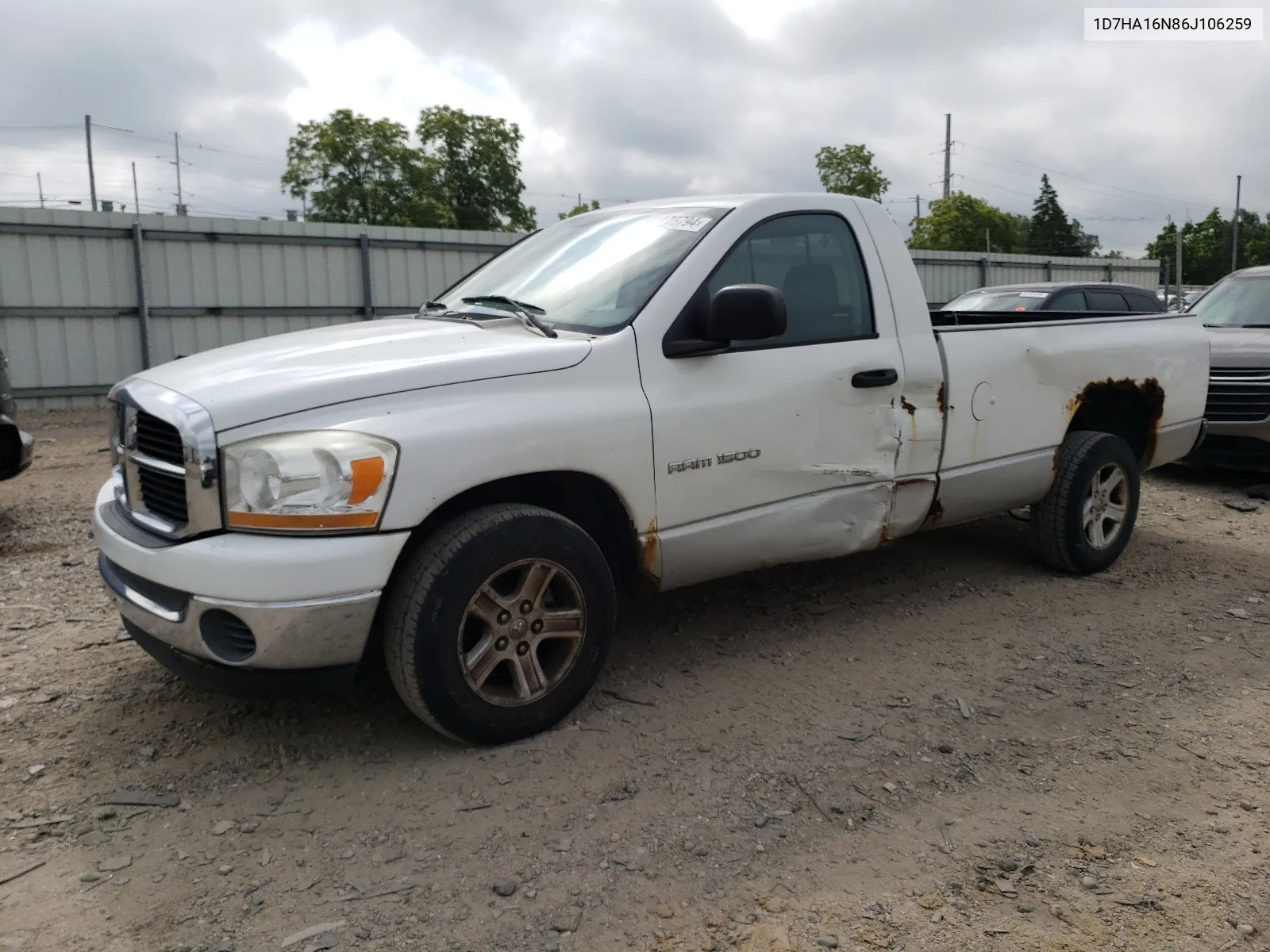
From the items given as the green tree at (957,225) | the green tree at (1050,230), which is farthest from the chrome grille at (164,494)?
the green tree at (1050,230)

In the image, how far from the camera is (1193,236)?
83.7 metres

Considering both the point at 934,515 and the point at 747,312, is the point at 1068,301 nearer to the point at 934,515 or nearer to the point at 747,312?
the point at 934,515

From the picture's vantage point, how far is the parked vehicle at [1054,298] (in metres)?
11.4

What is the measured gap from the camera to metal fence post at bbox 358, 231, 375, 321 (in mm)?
14906

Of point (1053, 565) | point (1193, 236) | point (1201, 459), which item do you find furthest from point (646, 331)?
point (1193, 236)

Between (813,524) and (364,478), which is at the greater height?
(364,478)

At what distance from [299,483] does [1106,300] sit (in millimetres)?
11361

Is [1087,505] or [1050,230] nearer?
[1087,505]

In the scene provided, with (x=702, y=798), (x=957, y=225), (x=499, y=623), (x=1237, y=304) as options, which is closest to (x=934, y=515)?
(x=702, y=798)

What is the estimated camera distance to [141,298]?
43.3 ft

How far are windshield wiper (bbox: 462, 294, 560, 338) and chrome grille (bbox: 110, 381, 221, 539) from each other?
1.19 m

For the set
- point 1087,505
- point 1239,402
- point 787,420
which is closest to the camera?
point 787,420

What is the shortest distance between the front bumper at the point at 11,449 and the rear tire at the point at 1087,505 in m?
5.73

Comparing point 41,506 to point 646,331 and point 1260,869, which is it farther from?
point 1260,869
